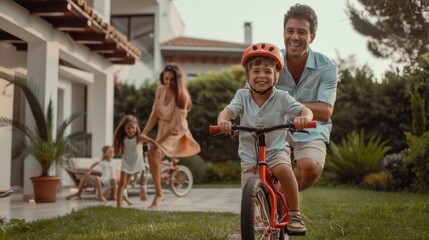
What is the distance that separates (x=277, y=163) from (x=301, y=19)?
1.33 metres

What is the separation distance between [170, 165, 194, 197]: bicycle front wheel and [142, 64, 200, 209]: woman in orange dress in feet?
7.94

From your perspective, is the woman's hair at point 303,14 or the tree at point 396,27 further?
the tree at point 396,27

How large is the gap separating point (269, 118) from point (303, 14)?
1107 mm

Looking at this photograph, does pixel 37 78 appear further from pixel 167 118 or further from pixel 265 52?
pixel 265 52

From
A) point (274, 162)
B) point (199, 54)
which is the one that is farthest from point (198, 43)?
point (274, 162)

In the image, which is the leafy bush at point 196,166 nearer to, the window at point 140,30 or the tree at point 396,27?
the tree at point 396,27

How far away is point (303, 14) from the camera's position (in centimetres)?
467

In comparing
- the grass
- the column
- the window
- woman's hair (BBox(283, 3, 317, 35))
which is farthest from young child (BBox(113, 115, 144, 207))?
the window

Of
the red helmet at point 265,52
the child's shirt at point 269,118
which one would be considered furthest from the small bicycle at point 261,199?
the red helmet at point 265,52

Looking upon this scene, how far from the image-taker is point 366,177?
14.2 m

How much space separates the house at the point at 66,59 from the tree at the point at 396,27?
16.4 ft

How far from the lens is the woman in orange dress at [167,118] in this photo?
348 inches

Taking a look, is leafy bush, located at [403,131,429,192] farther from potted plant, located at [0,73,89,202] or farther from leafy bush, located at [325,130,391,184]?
potted plant, located at [0,73,89,202]

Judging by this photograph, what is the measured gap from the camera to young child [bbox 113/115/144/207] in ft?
29.5
